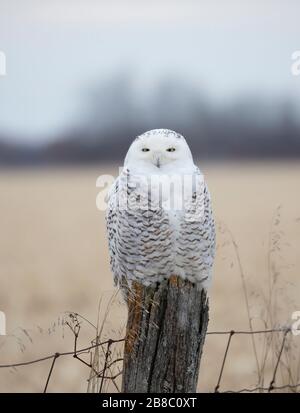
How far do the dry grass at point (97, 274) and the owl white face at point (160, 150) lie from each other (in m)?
0.53

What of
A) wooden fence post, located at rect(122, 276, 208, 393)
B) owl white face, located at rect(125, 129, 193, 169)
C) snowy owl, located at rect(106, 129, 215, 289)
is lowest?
wooden fence post, located at rect(122, 276, 208, 393)

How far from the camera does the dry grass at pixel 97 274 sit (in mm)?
3387

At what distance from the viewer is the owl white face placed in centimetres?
264

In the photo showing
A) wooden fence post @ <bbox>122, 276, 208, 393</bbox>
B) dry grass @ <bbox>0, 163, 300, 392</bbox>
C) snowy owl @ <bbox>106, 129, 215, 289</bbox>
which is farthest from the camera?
dry grass @ <bbox>0, 163, 300, 392</bbox>

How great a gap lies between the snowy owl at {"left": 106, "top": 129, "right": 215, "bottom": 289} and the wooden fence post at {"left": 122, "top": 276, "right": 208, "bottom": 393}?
0.82 feet

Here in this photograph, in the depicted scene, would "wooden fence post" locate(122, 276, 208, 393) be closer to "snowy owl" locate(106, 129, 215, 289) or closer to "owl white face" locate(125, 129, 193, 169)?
"snowy owl" locate(106, 129, 215, 289)

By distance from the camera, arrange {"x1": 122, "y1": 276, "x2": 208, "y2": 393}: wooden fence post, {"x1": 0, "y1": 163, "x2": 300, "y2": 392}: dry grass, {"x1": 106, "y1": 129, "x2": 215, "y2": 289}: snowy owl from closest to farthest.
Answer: {"x1": 122, "y1": 276, "x2": 208, "y2": 393}: wooden fence post
{"x1": 106, "y1": 129, "x2": 215, "y2": 289}: snowy owl
{"x1": 0, "y1": 163, "x2": 300, "y2": 392}: dry grass

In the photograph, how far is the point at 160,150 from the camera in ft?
8.70

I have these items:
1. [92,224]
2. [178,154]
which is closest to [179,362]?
[178,154]

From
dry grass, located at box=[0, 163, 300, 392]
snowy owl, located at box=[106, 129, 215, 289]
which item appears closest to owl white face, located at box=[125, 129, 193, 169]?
snowy owl, located at box=[106, 129, 215, 289]

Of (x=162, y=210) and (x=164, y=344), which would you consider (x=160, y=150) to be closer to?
(x=162, y=210)

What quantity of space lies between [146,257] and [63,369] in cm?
322

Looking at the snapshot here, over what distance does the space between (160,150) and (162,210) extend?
0.76ft

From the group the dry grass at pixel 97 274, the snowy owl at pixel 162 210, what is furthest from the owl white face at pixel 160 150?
the dry grass at pixel 97 274
